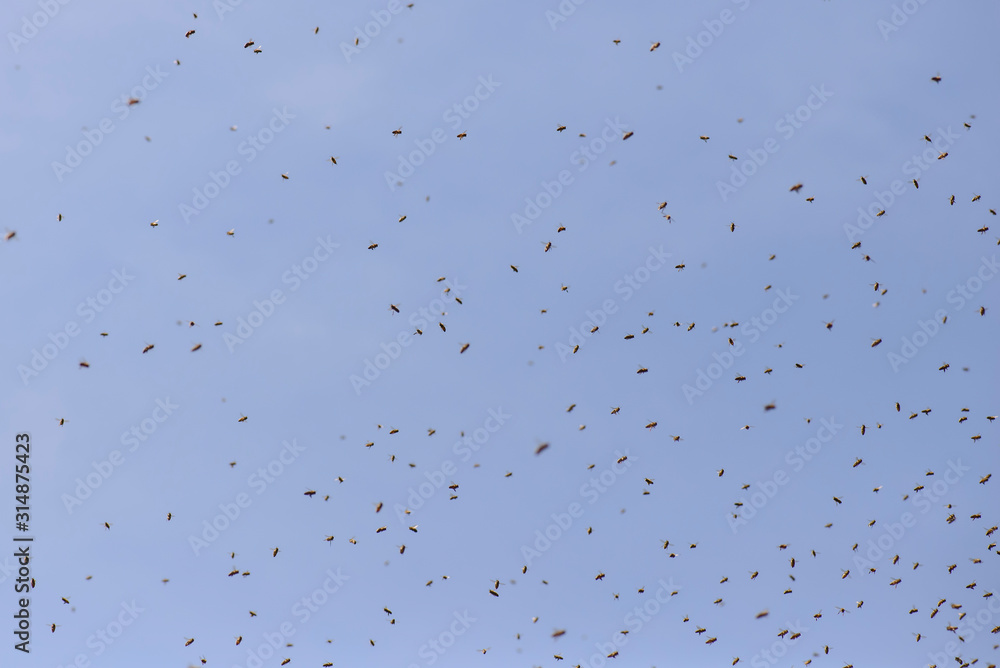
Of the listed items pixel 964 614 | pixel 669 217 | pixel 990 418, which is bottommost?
pixel 964 614

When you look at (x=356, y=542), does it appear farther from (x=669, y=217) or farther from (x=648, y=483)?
(x=669, y=217)

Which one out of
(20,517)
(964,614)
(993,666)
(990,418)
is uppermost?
(20,517)

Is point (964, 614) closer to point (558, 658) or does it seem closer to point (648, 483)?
point (648, 483)

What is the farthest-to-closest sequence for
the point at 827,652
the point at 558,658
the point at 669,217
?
1. the point at 558,658
2. the point at 827,652
3. the point at 669,217

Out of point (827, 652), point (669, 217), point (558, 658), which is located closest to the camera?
point (669, 217)

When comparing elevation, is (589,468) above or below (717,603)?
above

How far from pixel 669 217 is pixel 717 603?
54.8 ft

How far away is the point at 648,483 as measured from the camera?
37594 mm

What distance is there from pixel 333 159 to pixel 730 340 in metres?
18.4

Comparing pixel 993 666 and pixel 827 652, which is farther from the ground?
pixel 827 652

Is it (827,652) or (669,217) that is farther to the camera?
(827,652)

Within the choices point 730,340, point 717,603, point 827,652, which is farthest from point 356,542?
point 827,652

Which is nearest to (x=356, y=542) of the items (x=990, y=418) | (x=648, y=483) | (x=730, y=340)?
(x=648, y=483)

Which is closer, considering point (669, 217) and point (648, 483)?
point (669, 217)
